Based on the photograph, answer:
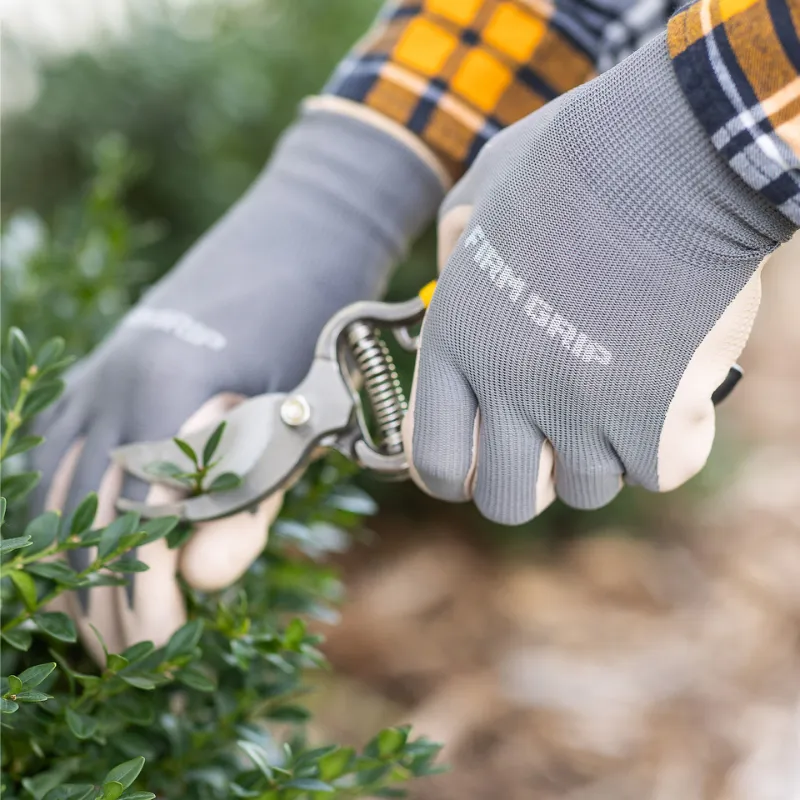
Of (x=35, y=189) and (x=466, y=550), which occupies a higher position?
(x=35, y=189)

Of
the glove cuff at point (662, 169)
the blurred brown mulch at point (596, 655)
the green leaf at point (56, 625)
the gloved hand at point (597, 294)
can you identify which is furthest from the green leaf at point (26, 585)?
the blurred brown mulch at point (596, 655)

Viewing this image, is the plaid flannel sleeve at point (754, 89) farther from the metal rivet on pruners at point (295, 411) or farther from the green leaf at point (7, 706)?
the green leaf at point (7, 706)

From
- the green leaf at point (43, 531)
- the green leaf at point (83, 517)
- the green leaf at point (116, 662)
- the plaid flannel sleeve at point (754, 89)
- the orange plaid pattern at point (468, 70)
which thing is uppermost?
the plaid flannel sleeve at point (754, 89)

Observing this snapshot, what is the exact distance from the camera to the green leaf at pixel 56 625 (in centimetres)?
76

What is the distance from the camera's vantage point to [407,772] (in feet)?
3.23

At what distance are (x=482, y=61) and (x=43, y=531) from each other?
2.39 feet

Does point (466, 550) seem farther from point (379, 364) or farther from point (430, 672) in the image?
point (379, 364)

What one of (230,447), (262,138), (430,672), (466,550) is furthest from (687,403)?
(262,138)

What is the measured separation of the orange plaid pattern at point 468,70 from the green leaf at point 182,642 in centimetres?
63

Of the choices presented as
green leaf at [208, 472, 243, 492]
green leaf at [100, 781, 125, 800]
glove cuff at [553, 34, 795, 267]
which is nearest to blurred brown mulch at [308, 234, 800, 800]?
green leaf at [208, 472, 243, 492]

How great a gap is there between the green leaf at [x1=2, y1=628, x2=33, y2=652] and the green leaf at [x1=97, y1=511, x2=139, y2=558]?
→ 0.28 feet

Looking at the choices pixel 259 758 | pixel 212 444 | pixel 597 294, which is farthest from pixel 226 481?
pixel 597 294

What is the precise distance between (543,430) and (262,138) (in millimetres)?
1635

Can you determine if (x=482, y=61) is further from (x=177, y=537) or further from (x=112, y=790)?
(x=112, y=790)
